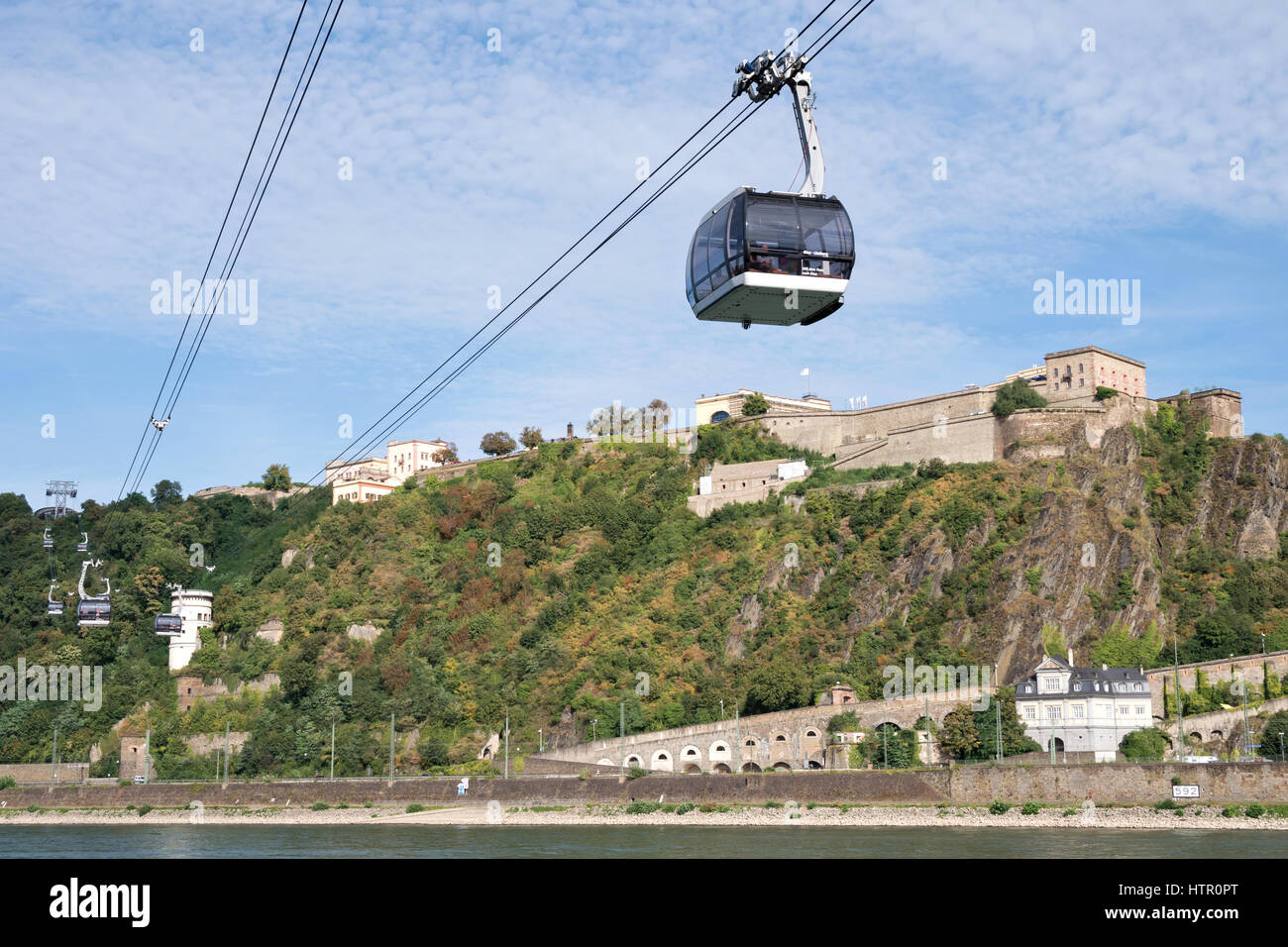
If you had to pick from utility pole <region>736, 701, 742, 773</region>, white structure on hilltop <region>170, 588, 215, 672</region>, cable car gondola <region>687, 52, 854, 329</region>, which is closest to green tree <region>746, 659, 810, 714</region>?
utility pole <region>736, 701, 742, 773</region>

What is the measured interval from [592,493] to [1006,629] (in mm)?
38027

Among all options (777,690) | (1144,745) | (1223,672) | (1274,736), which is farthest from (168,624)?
(1274,736)

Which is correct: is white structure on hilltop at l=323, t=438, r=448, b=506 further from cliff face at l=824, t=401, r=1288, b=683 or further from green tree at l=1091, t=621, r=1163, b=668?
green tree at l=1091, t=621, r=1163, b=668

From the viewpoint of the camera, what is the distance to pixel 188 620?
283 ft

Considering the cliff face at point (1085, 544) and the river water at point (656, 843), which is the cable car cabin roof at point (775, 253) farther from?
the cliff face at point (1085, 544)

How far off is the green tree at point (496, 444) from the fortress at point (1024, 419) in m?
31.0

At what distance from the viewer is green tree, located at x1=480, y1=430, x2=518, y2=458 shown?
109 metres

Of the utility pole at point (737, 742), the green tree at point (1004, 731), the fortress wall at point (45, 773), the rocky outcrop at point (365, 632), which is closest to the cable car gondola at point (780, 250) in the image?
the green tree at point (1004, 731)

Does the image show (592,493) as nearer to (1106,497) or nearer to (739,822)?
(1106,497)

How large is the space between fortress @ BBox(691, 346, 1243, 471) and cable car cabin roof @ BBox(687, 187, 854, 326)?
61.8 meters

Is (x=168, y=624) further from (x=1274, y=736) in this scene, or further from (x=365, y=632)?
(x=1274, y=736)

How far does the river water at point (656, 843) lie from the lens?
36.2 m

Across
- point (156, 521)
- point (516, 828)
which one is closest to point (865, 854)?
point (516, 828)

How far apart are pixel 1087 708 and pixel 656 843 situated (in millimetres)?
24159
